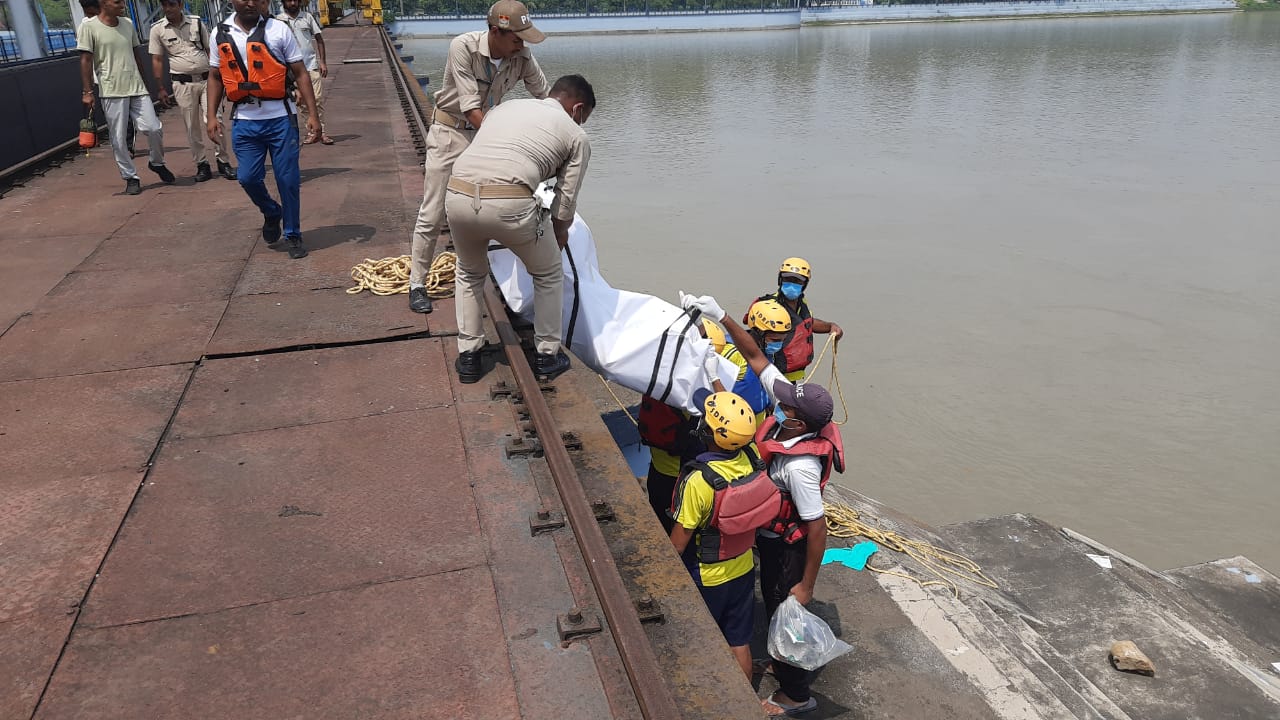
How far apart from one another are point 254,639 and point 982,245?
46.7 feet

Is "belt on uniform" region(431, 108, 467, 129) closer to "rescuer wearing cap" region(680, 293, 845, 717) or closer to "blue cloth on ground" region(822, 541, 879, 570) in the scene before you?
"rescuer wearing cap" region(680, 293, 845, 717)

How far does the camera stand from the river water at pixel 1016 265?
314 inches

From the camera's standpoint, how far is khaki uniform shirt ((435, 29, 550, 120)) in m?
4.62

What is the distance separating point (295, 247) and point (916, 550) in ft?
16.1

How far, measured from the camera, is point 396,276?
225 inches

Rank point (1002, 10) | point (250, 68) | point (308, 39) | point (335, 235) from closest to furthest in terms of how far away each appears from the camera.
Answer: point (250, 68) < point (335, 235) < point (308, 39) < point (1002, 10)

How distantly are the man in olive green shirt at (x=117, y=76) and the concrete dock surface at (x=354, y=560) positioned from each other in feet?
5.29

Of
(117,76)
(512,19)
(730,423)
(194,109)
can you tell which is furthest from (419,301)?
(194,109)

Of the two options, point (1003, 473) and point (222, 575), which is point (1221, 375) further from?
point (222, 575)

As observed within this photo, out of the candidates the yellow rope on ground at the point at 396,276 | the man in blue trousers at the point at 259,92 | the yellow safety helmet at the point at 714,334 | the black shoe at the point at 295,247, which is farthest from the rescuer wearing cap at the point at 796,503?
the black shoe at the point at 295,247

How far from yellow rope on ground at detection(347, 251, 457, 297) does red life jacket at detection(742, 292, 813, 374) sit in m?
2.03

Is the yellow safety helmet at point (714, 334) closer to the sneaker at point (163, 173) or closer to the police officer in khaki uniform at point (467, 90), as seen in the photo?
the police officer in khaki uniform at point (467, 90)

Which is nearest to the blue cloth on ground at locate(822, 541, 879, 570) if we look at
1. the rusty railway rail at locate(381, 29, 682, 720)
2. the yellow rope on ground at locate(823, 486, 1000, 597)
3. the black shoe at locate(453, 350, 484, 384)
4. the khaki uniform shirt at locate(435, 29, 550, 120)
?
the yellow rope on ground at locate(823, 486, 1000, 597)

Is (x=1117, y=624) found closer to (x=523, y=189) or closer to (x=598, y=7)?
(x=523, y=189)
